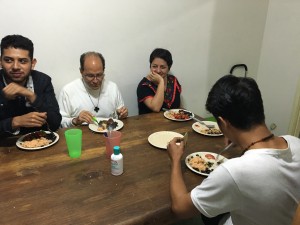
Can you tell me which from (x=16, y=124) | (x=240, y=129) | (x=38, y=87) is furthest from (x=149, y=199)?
(x=38, y=87)

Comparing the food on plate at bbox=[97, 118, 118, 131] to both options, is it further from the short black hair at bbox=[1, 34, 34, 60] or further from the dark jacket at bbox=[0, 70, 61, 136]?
the short black hair at bbox=[1, 34, 34, 60]

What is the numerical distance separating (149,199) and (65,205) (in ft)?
1.12

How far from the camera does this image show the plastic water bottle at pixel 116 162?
1.20m

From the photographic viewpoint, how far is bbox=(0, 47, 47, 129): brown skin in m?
1.51

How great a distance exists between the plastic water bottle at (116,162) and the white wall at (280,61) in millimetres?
2581

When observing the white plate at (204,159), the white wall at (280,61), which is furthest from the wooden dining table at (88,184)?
the white wall at (280,61)

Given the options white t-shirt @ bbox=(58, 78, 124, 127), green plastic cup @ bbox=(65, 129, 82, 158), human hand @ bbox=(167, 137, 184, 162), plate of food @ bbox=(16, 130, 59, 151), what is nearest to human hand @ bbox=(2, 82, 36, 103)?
plate of food @ bbox=(16, 130, 59, 151)

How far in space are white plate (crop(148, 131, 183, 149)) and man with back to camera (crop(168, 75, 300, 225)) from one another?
20.7 inches

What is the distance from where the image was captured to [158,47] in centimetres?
264

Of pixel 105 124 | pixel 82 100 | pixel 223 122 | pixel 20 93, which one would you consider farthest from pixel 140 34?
pixel 223 122

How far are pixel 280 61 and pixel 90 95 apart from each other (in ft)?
7.67

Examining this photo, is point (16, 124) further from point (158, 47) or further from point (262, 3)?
point (262, 3)

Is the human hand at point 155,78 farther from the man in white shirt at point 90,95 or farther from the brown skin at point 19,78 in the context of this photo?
the brown skin at point 19,78

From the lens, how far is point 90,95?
86.4 inches
